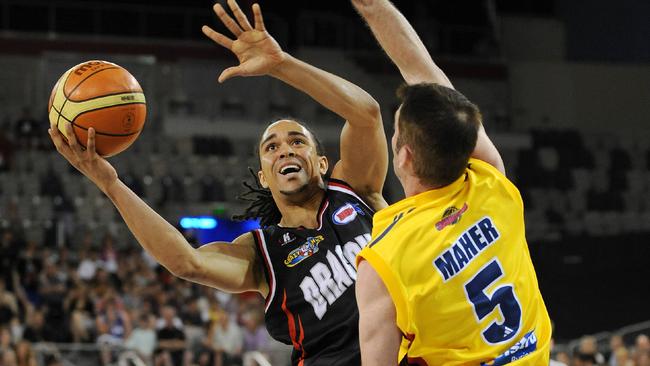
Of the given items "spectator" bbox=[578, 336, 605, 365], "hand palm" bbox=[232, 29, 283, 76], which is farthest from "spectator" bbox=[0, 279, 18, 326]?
"hand palm" bbox=[232, 29, 283, 76]

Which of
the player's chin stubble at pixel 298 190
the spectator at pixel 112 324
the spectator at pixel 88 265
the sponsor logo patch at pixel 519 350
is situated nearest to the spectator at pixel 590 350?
the spectator at pixel 112 324

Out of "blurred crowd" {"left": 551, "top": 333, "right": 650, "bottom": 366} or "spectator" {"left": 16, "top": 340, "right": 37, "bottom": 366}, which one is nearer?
"blurred crowd" {"left": 551, "top": 333, "right": 650, "bottom": 366}

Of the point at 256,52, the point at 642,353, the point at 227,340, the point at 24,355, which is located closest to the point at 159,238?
the point at 256,52

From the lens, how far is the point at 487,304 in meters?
2.56

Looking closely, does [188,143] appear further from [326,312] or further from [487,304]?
[487,304]

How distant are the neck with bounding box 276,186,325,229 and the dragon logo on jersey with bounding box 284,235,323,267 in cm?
15

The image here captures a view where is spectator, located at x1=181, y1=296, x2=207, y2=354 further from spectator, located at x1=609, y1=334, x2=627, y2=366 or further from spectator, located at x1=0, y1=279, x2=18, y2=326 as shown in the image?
spectator, located at x1=609, y1=334, x2=627, y2=366

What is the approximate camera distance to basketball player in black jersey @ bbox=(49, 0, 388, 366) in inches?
140

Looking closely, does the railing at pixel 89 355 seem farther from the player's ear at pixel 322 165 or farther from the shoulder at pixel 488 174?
the shoulder at pixel 488 174

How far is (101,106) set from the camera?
3.80 m

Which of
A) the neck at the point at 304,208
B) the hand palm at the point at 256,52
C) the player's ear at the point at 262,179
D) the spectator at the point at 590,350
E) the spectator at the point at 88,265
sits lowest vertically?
the spectator at the point at 88,265

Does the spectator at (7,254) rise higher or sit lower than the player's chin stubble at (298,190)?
lower

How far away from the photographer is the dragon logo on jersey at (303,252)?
3965 mm

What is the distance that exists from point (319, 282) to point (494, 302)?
1.39m
